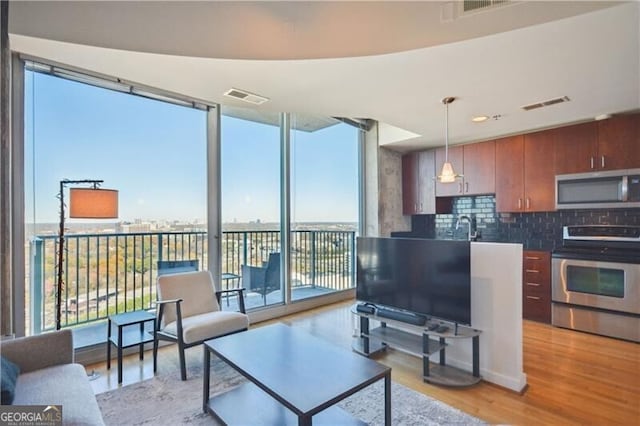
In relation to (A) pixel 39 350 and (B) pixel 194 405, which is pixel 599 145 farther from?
(A) pixel 39 350

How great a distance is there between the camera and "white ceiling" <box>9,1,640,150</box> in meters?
1.70

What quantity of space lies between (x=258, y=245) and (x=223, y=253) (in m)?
0.51

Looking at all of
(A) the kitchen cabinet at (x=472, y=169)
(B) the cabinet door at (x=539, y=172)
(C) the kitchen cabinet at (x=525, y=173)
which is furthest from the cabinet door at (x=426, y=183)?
(B) the cabinet door at (x=539, y=172)

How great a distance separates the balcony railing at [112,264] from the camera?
273cm

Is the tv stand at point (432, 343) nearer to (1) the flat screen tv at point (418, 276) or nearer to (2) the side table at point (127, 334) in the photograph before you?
(1) the flat screen tv at point (418, 276)

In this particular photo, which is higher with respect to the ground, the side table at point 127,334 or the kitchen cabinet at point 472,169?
the kitchen cabinet at point 472,169

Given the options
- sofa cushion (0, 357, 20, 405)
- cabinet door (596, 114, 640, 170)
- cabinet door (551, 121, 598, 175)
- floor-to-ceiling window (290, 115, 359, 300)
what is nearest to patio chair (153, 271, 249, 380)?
sofa cushion (0, 357, 20, 405)

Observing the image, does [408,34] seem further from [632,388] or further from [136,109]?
[632,388]

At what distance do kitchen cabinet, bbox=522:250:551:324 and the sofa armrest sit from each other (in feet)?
15.5

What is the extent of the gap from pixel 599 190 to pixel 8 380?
533cm

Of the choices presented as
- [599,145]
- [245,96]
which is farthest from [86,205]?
[599,145]

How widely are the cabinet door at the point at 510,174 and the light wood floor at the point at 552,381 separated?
1.68 metres

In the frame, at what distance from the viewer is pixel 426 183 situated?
17.2 feet

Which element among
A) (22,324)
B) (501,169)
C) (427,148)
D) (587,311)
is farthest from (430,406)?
(427,148)
